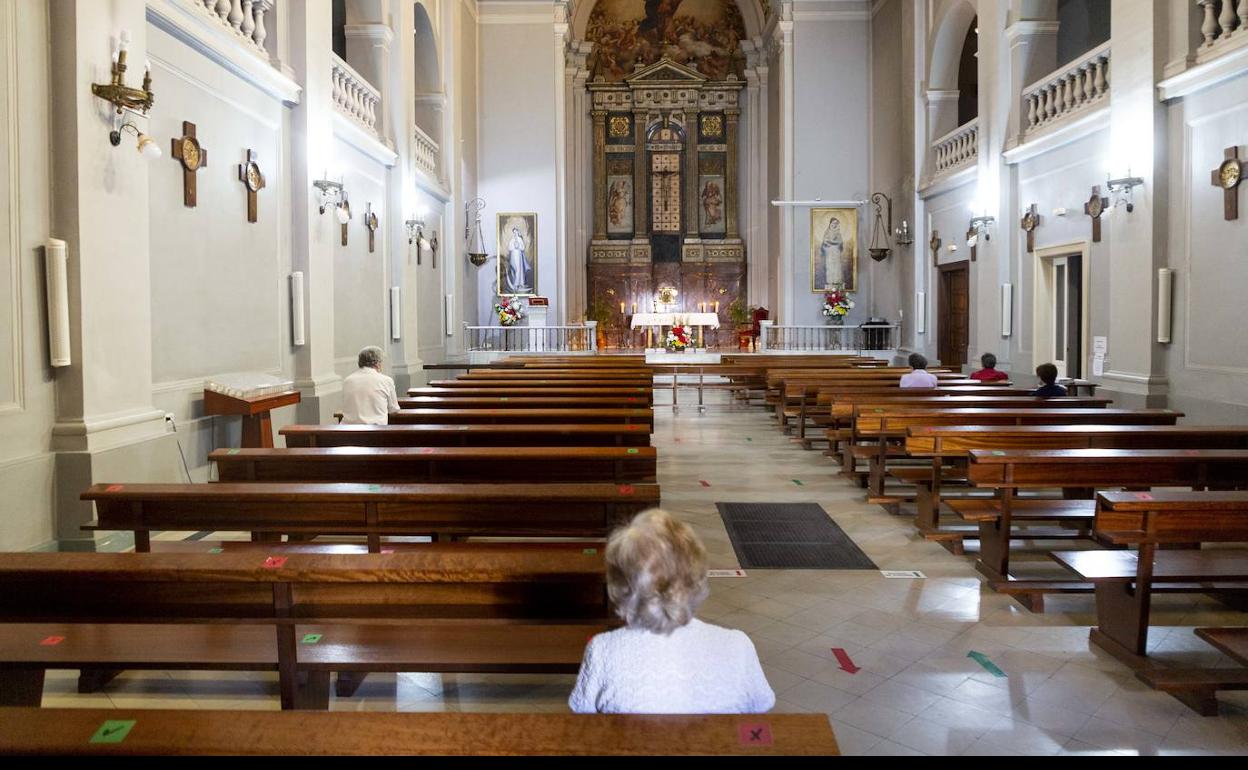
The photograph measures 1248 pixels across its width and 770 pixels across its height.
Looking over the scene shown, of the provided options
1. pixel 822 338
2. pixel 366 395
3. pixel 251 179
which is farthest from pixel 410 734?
pixel 822 338

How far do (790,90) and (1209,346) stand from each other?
1302 centimetres

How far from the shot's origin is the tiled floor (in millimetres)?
3008

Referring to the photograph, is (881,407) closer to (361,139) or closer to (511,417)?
(511,417)

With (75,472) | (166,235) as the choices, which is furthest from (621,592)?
(166,235)

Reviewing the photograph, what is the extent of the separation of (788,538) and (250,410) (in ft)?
13.8

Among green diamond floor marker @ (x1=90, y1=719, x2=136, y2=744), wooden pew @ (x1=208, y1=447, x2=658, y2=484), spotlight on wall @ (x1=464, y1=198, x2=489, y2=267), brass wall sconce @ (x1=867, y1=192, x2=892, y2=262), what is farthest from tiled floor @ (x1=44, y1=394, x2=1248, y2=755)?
spotlight on wall @ (x1=464, y1=198, x2=489, y2=267)

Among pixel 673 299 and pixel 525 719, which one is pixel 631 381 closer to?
pixel 525 719

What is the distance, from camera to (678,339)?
19.0 m

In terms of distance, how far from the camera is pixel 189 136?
23.0ft

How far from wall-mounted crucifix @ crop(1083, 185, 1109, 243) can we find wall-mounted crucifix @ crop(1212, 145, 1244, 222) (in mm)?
2105

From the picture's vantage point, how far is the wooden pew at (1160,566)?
10.6ft

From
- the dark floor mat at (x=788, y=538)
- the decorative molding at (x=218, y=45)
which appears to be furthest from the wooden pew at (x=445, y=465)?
the decorative molding at (x=218, y=45)

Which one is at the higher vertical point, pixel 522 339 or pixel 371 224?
pixel 371 224

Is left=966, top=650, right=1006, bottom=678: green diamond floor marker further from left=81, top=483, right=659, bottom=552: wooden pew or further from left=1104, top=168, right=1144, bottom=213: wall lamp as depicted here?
left=1104, top=168, right=1144, bottom=213: wall lamp
